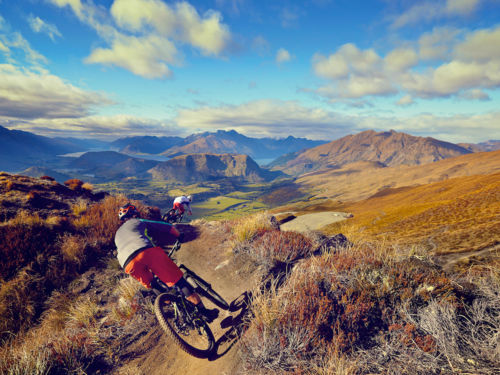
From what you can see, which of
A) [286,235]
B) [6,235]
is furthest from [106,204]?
[286,235]

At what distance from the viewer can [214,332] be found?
5.18 meters

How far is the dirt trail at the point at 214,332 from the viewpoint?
431cm

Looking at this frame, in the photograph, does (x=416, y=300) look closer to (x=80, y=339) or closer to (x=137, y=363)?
(x=137, y=363)

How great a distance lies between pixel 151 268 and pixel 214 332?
7.48ft

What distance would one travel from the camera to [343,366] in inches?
131

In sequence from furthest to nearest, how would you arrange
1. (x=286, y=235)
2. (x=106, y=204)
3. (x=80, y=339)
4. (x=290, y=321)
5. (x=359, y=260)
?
(x=106, y=204) < (x=286, y=235) < (x=359, y=260) < (x=80, y=339) < (x=290, y=321)

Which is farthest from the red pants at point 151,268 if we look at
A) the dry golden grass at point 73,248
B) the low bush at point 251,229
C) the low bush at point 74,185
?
the low bush at point 74,185

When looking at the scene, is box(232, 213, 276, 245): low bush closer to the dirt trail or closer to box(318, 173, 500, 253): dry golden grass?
the dirt trail

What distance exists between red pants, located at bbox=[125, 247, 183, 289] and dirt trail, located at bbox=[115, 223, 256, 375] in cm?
152

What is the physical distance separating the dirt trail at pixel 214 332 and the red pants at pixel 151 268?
152 cm

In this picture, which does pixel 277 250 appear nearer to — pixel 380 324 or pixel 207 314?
pixel 207 314

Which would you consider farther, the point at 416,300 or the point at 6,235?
the point at 6,235

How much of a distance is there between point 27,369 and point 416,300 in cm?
743

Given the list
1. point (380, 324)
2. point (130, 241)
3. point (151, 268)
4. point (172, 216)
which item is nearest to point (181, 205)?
point (172, 216)
